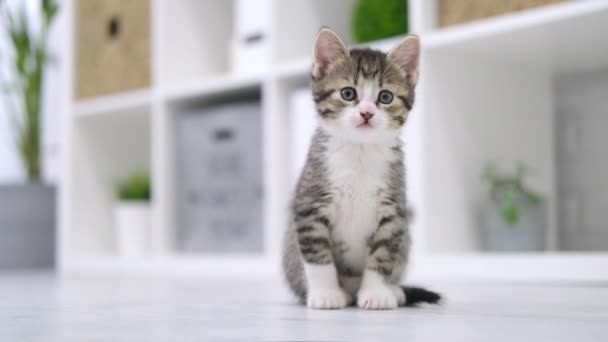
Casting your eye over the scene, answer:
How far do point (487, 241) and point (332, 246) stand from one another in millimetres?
965

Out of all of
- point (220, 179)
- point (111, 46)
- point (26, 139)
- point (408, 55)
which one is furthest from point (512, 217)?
point (26, 139)

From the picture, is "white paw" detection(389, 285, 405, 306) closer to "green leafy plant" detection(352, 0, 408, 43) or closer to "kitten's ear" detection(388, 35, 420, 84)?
"kitten's ear" detection(388, 35, 420, 84)

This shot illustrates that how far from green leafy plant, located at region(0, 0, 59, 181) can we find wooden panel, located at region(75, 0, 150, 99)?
0.72 metres

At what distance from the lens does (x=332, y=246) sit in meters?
1.28

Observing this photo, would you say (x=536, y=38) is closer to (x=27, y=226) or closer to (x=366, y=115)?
(x=366, y=115)

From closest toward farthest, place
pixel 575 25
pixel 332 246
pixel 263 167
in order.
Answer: pixel 332 246
pixel 575 25
pixel 263 167

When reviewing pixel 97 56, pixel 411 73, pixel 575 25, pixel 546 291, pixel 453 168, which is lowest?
pixel 546 291

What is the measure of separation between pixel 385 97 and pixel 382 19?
1065 millimetres

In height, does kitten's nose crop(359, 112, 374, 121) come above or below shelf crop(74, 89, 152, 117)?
below

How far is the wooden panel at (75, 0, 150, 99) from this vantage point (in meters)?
2.93

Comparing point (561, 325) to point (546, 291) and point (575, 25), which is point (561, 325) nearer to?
point (546, 291)

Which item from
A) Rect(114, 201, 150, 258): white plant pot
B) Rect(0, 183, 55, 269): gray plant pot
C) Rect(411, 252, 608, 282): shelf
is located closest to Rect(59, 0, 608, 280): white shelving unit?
Rect(411, 252, 608, 282): shelf

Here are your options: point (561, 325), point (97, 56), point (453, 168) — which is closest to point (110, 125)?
point (97, 56)

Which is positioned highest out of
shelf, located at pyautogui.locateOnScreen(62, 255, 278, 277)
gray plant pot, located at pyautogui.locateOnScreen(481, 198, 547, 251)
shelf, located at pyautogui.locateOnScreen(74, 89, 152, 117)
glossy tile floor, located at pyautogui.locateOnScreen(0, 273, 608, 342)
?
shelf, located at pyautogui.locateOnScreen(74, 89, 152, 117)
